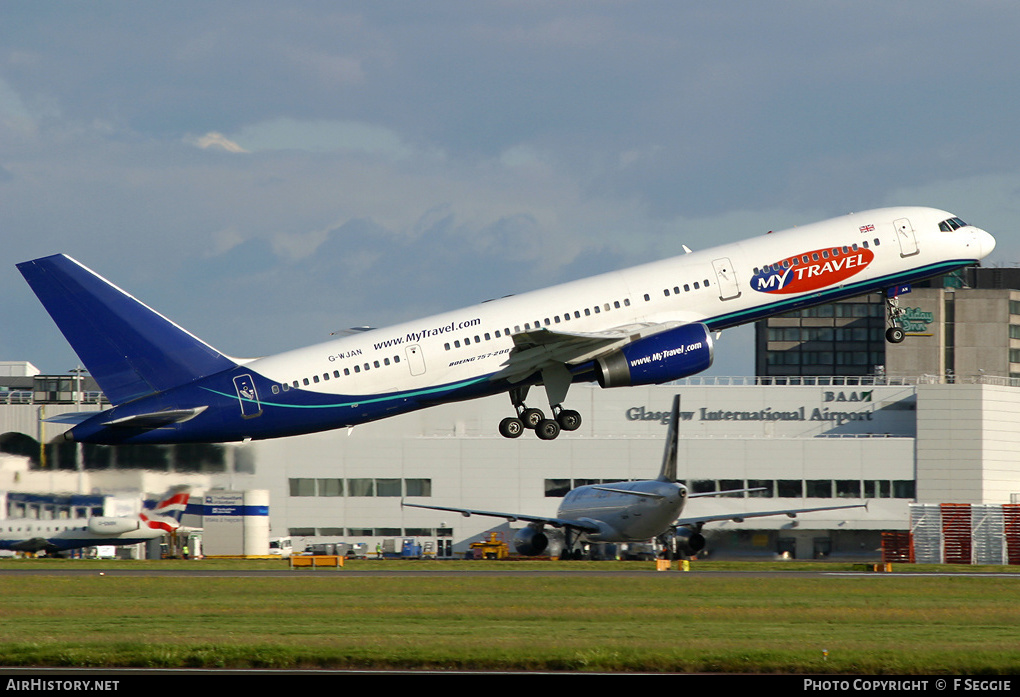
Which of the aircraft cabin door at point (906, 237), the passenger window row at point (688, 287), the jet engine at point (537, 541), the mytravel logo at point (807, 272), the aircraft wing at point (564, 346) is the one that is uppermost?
the aircraft cabin door at point (906, 237)

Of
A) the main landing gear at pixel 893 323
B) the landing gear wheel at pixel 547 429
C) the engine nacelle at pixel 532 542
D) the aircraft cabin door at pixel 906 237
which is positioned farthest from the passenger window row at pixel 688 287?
the engine nacelle at pixel 532 542

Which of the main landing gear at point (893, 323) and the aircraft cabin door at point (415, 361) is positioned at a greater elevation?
the main landing gear at point (893, 323)

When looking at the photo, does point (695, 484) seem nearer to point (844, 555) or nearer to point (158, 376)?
point (844, 555)

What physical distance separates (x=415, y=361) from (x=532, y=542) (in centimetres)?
4775

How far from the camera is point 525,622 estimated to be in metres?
50.6

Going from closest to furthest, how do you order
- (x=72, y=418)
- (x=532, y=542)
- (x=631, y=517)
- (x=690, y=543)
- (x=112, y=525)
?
(x=72, y=418) → (x=631, y=517) → (x=112, y=525) → (x=690, y=543) → (x=532, y=542)

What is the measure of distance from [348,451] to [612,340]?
58.3m

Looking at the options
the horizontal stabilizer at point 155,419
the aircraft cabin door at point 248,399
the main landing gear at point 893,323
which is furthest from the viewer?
the main landing gear at point 893,323

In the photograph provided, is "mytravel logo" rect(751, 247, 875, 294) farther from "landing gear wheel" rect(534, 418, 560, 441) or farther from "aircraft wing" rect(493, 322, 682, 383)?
"landing gear wheel" rect(534, 418, 560, 441)

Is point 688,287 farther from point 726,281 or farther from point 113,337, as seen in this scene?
point 113,337

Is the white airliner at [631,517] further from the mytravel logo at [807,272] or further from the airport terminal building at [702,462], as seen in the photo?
the mytravel logo at [807,272]

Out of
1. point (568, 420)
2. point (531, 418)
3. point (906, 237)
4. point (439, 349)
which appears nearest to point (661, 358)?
point (568, 420)

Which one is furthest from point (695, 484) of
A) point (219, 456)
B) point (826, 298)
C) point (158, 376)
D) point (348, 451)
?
point (158, 376)

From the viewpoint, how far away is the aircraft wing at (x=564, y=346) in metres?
49.0
